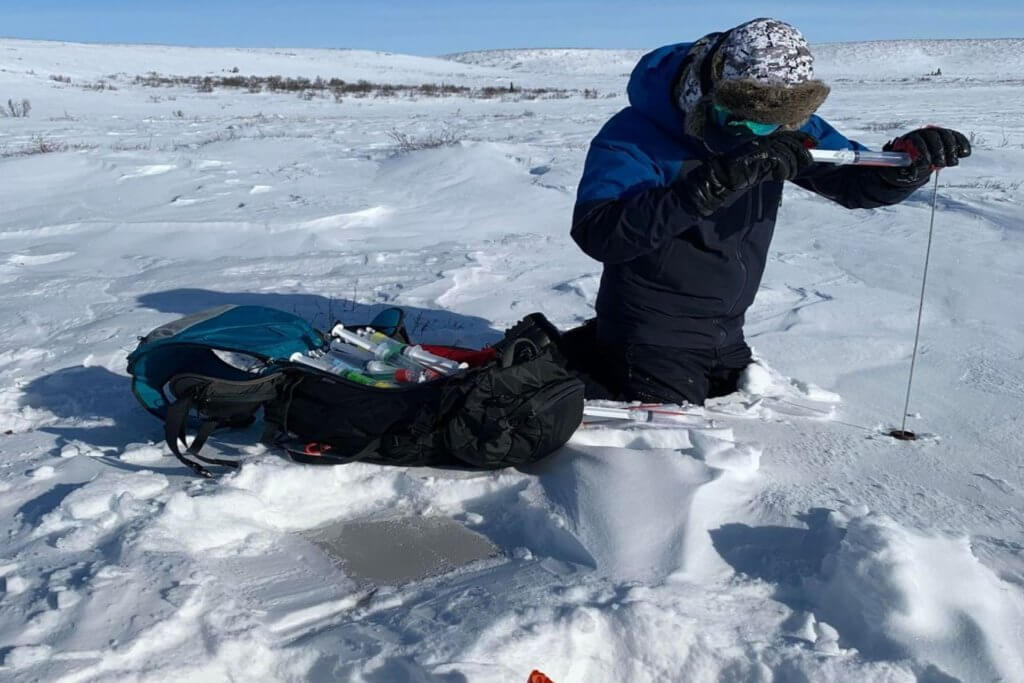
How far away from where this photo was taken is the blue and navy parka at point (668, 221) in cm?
253

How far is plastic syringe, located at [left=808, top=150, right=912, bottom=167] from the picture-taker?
261 centimetres

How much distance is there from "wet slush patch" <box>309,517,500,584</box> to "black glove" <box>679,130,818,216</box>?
1.08 m

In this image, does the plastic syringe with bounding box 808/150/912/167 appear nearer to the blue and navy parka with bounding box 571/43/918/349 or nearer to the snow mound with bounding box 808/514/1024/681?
the blue and navy parka with bounding box 571/43/918/349

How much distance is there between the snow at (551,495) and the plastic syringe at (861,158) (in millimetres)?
747

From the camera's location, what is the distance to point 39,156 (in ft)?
26.6

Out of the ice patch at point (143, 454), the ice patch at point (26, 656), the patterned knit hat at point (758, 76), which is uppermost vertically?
the patterned knit hat at point (758, 76)

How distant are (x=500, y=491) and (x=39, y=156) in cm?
749

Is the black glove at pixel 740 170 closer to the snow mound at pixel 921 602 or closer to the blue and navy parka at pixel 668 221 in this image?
the blue and navy parka at pixel 668 221

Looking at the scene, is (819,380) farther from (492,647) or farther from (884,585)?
(492,647)

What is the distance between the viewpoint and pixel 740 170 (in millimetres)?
2295

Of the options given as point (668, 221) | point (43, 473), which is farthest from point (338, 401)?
point (668, 221)

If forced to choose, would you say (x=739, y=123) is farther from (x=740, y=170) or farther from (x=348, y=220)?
(x=348, y=220)

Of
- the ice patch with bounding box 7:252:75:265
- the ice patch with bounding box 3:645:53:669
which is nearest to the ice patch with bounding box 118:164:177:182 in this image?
the ice patch with bounding box 7:252:75:265

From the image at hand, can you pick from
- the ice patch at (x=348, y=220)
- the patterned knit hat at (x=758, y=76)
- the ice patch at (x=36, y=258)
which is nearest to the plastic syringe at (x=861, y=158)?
the patterned knit hat at (x=758, y=76)
